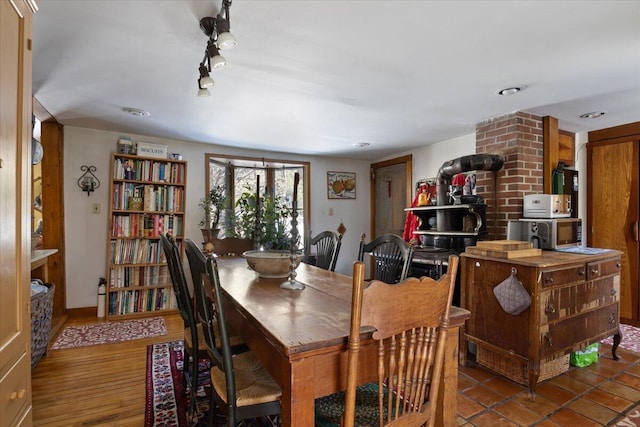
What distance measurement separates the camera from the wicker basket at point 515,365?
7.02ft

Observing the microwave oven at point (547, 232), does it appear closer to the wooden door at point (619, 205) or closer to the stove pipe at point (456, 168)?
the stove pipe at point (456, 168)

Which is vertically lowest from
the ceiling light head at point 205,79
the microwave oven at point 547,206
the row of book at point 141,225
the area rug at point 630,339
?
the area rug at point 630,339

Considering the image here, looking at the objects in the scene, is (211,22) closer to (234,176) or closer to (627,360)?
(234,176)

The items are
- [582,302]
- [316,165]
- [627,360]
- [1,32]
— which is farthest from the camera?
[316,165]

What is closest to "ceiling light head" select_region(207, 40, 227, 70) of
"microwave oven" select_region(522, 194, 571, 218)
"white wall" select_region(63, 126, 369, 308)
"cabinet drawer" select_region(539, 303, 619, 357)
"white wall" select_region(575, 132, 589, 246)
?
"cabinet drawer" select_region(539, 303, 619, 357)

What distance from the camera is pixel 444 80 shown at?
7.50 ft

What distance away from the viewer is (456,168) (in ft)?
10.1

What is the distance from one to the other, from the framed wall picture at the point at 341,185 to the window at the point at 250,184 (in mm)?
412

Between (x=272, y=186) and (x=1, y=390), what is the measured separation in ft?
13.5

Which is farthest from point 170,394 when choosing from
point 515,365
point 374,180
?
point 374,180

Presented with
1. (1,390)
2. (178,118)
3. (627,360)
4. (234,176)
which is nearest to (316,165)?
(234,176)

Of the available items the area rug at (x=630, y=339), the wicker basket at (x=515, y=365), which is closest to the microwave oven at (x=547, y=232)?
the wicker basket at (x=515, y=365)

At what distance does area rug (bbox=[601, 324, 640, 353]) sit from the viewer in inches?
109

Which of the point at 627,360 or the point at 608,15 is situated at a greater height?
the point at 608,15
